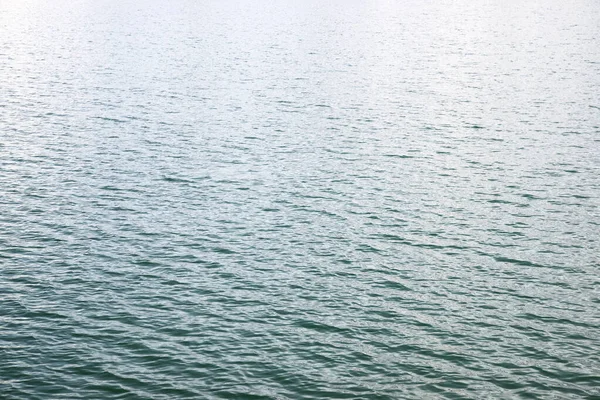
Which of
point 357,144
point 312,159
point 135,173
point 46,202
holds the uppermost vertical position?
point 357,144

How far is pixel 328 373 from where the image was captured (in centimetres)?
3806

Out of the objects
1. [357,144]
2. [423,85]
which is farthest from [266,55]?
[357,144]

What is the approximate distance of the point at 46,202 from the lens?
6003cm

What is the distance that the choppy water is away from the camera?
38.6 m

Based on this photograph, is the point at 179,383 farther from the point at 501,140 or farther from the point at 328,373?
the point at 501,140

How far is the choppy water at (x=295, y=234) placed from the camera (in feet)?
127

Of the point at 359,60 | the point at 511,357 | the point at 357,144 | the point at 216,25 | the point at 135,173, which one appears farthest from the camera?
the point at 216,25

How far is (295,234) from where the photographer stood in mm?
56531

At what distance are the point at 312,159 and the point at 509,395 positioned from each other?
41376 mm

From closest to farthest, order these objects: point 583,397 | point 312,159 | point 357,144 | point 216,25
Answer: point 583,397 < point 312,159 < point 357,144 < point 216,25

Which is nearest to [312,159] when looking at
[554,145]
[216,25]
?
[554,145]

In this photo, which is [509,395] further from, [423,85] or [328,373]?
[423,85]

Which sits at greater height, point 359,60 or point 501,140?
point 359,60

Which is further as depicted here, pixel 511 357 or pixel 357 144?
pixel 357 144
